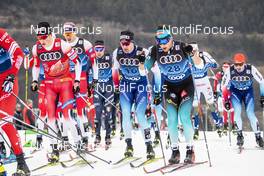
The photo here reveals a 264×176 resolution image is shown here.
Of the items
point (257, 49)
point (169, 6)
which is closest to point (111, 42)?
point (169, 6)

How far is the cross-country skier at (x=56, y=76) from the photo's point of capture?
8931 mm

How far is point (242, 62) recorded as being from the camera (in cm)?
1116

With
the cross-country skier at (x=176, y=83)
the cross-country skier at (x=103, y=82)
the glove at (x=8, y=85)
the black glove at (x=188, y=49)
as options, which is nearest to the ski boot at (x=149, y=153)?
the cross-country skier at (x=176, y=83)

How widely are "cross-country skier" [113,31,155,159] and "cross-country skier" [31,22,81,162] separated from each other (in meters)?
0.84

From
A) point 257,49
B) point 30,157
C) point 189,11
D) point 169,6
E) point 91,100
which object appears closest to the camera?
point 30,157

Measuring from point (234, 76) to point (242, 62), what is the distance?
385 mm

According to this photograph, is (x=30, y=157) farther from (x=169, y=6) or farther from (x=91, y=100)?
(x=169, y=6)

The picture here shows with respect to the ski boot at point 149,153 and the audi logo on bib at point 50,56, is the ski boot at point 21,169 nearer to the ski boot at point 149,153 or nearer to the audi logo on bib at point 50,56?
the audi logo on bib at point 50,56

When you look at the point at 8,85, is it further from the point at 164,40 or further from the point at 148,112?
the point at 148,112

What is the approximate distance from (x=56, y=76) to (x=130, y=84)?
134 centimetres

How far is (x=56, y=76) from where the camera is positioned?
363 inches

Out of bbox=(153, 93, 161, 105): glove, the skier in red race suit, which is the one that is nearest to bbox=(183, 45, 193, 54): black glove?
bbox=(153, 93, 161, 105): glove

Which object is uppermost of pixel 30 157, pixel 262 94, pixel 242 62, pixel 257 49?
pixel 257 49

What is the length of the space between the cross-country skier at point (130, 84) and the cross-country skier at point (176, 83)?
2.90 ft
